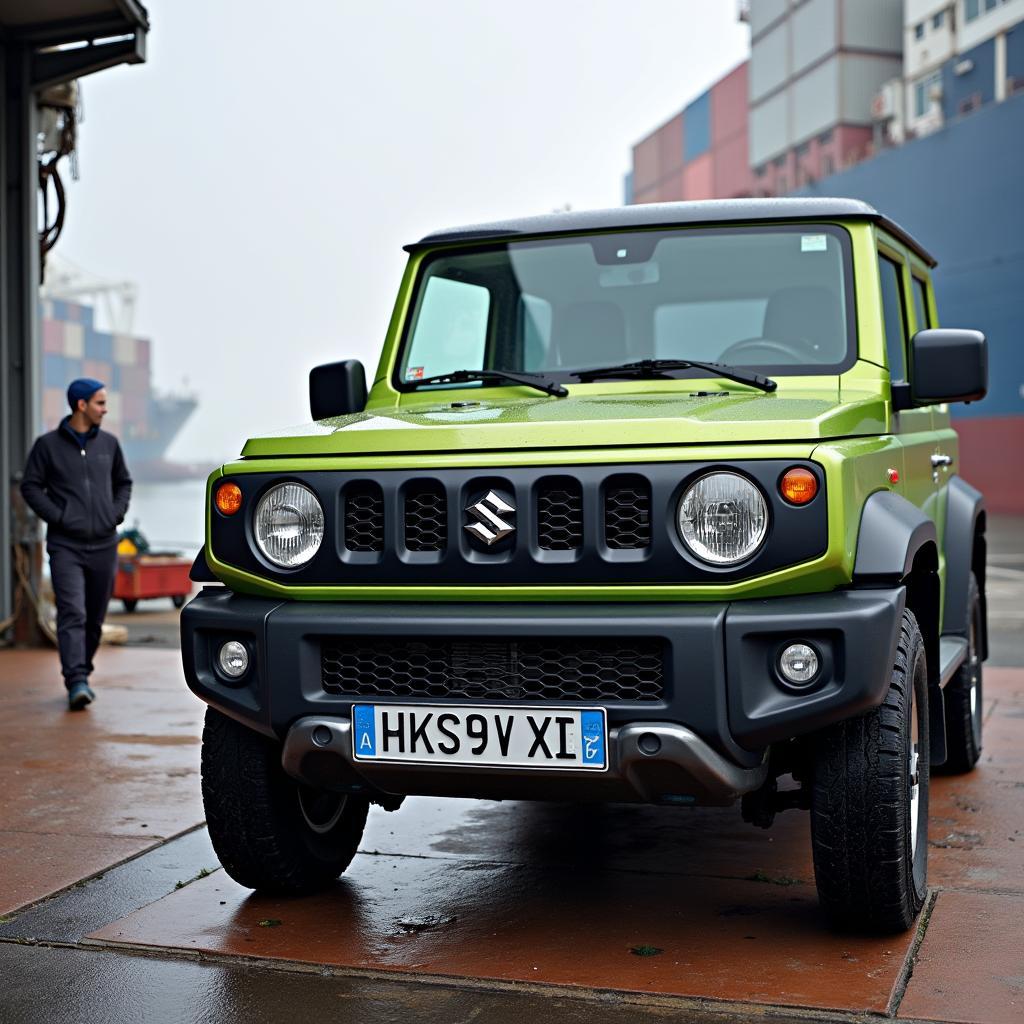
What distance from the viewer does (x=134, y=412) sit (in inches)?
3999

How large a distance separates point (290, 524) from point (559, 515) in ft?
2.33

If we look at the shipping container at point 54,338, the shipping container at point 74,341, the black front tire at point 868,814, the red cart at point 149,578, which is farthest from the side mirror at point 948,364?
the shipping container at point 74,341

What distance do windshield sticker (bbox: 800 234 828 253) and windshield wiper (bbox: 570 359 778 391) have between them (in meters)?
0.47

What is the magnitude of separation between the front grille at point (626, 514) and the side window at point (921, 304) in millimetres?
2253

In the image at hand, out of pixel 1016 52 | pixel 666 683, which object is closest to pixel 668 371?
pixel 666 683

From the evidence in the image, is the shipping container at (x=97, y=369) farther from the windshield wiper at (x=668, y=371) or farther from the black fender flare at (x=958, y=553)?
the windshield wiper at (x=668, y=371)

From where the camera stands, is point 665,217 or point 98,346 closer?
point 665,217

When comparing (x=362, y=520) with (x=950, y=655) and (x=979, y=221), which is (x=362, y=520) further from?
(x=979, y=221)

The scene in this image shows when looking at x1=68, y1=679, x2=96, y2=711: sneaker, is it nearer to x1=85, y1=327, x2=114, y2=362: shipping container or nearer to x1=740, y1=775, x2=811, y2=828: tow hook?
x1=740, y1=775, x2=811, y2=828: tow hook

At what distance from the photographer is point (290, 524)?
3.62 m

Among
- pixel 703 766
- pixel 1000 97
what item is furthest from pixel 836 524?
pixel 1000 97

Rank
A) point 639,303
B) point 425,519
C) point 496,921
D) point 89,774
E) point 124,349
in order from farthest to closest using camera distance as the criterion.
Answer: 1. point 124,349
2. point 89,774
3. point 639,303
4. point 496,921
5. point 425,519

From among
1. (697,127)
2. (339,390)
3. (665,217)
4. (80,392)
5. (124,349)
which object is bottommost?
(339,390)

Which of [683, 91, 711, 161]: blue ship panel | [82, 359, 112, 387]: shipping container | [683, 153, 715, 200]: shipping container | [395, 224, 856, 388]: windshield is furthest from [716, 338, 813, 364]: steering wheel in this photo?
[82, 359, 112, 387]: shipping container
